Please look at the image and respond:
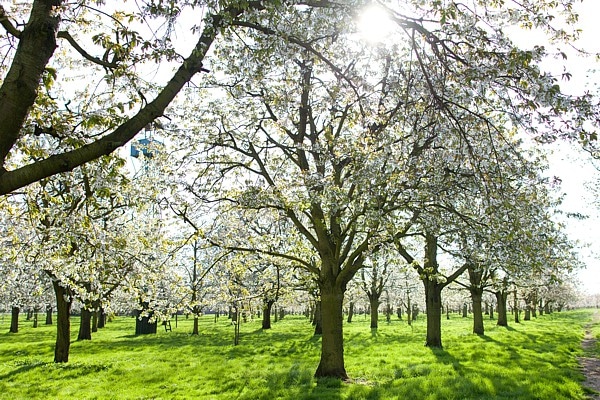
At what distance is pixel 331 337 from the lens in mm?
→ 13148

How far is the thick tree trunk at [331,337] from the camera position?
1304cm

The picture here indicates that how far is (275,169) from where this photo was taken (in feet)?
49.9

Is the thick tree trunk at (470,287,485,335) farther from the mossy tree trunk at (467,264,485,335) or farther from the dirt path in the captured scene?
the dirt path

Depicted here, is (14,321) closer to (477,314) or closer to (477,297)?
(477,314)

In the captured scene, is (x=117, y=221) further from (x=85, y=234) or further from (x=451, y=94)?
(x=451, y=94)

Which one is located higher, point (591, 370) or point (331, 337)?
point (331, 337)

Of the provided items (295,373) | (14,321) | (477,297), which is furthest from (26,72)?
(14,321)

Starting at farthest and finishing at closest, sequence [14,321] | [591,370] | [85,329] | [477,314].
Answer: [14,321] < [85,329] < [477,314] < [591,370]

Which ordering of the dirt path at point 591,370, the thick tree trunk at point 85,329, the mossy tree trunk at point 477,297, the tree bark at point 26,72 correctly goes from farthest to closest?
the thick tree trunk at point 85,329 → the mossy tree trunk at point 477,297 → the dirt path at point 591,370 → the tree bark at point 26,72

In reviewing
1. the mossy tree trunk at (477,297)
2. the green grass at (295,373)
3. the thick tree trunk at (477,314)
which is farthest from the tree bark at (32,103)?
the thick tree trunk at (477,314)

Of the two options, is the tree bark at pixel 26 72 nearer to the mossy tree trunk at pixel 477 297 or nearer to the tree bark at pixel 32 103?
the tree bark at pixel 32 103

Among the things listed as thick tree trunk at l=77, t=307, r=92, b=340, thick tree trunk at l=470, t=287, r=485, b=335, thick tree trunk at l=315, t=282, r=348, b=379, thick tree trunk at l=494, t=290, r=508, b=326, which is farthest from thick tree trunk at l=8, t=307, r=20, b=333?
thick tree trunk at l=494, t=290, r=508, b=326

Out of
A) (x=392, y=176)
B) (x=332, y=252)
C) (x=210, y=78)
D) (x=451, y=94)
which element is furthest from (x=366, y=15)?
(x=332, y=252)

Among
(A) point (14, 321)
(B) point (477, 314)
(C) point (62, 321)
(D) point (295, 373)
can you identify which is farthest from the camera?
(A) point (14, 321)
